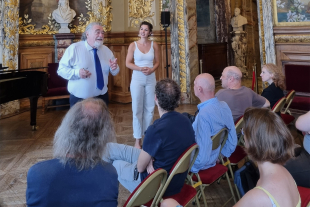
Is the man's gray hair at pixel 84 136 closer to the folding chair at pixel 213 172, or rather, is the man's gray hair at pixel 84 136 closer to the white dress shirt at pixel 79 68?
the folding chair at pixel 213 172

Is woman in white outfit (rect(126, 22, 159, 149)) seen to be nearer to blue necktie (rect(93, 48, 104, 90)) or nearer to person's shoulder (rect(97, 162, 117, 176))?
blue necktie (rect(93, 48, 104, 90))

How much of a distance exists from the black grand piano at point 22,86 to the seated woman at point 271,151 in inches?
161

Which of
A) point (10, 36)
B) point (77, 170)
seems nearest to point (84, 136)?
point (77, 170)

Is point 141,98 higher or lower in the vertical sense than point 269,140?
higher

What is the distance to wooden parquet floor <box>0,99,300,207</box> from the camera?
3283 millimetres

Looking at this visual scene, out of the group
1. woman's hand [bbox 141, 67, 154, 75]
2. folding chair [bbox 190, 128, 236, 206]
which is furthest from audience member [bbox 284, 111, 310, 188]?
woman's hand [bbox 141, 67, 154, 75]

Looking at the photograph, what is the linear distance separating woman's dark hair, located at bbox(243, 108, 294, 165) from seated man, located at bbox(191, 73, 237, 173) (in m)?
0.95

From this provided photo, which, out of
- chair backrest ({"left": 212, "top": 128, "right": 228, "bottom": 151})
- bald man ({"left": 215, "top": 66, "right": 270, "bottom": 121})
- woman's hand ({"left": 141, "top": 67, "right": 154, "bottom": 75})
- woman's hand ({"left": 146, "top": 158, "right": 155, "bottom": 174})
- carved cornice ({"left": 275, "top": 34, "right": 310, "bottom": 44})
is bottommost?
woman's hand ({"left": 146, "top": 158, "right": 155, "bottom": 174})

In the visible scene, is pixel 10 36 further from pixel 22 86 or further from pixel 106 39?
pixel 22 86

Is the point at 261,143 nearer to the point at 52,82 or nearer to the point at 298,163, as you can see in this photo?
the point at 298,163

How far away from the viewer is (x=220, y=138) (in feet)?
8.71

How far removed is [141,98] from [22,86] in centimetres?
206

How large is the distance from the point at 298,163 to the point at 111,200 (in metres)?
1.41

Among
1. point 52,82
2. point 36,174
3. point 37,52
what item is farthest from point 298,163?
point 37,52
